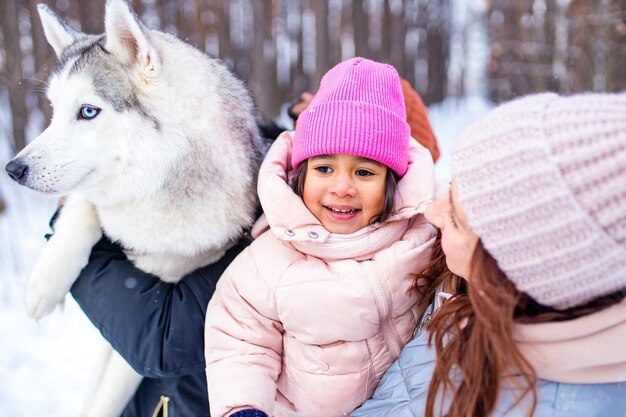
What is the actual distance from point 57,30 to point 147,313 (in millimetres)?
1105

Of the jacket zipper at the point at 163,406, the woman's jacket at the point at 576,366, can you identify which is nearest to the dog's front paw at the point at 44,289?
the jacket zipper at the point at 163,406

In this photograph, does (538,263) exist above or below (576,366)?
above

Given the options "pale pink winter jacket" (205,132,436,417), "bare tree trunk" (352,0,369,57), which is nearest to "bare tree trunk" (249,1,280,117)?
"bare tree trunk" (352,0,369,57)

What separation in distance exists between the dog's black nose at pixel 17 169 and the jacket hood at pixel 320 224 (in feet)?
2.45

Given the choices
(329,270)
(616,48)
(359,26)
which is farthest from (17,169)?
(359,26)

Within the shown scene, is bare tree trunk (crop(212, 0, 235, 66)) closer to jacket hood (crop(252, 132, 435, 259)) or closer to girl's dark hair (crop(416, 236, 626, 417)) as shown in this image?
jacket hood (crop(252, 132, 435, 259))

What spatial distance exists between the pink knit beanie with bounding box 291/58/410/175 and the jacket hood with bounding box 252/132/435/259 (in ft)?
0.37

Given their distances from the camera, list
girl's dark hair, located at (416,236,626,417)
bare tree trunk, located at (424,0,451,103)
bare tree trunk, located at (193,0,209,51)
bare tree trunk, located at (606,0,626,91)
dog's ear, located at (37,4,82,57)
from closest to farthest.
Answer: girl's dark hair, located at (416,236,626,417)
dog's ear, located at (37,4,82,57)
bare tree trunk, located at (606,0,626,91)
bare tree trunk, located at (193,0,209,51)
bare tree trunk, located at (424,0,451,103)

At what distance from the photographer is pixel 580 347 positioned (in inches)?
42.4

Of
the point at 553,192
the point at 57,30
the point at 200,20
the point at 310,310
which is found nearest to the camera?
the point at 553,192

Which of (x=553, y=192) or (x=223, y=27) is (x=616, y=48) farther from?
(x=553, y=192)

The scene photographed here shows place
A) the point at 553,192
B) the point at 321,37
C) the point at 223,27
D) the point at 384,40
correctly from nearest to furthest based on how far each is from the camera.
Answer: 1. the point at 553,192
2. the point at 321,37
3. the point at 223,27
4. the point at 384,40

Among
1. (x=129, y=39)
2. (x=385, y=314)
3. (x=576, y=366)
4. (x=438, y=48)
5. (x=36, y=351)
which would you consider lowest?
(x=36, y=351)

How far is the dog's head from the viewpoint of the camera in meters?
1.61
